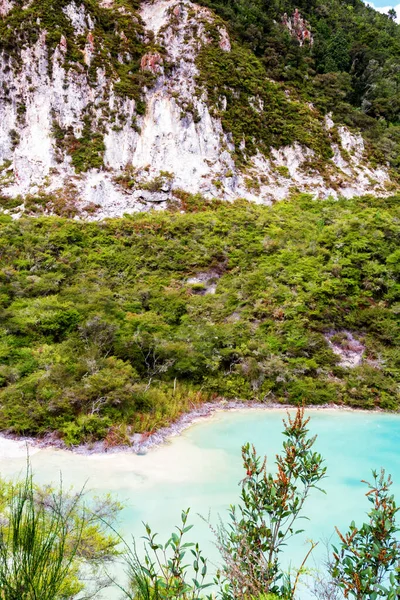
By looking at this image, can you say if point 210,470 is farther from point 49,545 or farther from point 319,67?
point 319,67

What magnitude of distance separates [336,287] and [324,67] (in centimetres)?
3341

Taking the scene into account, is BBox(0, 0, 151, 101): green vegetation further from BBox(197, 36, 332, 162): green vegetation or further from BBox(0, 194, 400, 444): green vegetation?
BBox(0, 194, 400, 444): green vegetation

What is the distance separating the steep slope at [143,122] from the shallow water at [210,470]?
59.5ft

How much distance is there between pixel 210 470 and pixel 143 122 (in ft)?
89.0

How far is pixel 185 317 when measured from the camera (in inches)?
595

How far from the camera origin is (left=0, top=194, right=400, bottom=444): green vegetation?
33.9 ft

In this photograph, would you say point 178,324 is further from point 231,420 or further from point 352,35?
point 352,35

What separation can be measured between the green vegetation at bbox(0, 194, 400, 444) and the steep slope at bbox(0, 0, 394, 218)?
19.7ft

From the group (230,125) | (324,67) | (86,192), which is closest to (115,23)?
(230,125)

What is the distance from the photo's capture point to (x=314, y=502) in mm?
6727

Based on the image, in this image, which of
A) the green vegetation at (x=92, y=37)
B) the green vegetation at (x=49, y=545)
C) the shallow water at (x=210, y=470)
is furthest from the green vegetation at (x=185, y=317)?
the green vegetation at (x=92, y=37)

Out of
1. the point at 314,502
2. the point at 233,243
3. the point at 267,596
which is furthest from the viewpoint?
the point at 233,243

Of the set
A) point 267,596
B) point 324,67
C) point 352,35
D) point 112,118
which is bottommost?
point 267,596

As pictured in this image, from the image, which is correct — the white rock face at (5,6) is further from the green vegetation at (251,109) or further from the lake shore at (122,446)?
the lake shore at (122,446)
